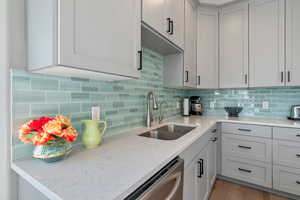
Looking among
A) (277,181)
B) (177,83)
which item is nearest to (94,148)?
(177,83)

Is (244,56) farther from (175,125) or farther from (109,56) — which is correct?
(109,56)

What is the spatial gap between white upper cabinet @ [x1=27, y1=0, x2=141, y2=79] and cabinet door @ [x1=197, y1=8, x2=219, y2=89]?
1804mm

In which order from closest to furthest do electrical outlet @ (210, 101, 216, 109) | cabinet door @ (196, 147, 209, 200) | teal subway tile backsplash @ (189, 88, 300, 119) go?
cabinet door @ (196, 147, 209, 200)
teal subway tile backsplash @ (189, 88, 300, 119)
electrical outlet @ (210, 101, 216, 109)

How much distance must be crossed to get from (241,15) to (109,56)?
244 centimetres

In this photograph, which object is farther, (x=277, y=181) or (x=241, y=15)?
(x=241, y=15)

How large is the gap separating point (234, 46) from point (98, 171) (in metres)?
2.60

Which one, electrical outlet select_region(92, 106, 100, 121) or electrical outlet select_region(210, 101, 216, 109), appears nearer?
electrical outlet select_region(92, 106, 100, 121)

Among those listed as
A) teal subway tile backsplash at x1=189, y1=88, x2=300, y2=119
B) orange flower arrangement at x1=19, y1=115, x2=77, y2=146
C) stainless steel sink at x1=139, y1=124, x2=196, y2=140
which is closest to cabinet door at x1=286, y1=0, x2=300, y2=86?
teal subway tile backsplash at x1=189, y1=88, x2=300, y2=119

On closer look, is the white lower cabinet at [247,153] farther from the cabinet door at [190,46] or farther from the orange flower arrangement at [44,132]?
the orange flower arrangement at [44,132]

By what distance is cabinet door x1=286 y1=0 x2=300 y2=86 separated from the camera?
195 centimetres

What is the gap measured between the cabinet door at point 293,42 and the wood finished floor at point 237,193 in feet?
4.78

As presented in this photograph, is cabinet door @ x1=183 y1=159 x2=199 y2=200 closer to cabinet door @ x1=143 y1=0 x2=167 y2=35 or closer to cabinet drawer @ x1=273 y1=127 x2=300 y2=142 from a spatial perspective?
cabinet door @ x1=143 y1=0 x2=167 y2=35

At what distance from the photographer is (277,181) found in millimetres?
1867

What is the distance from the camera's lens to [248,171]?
80.4 inches
